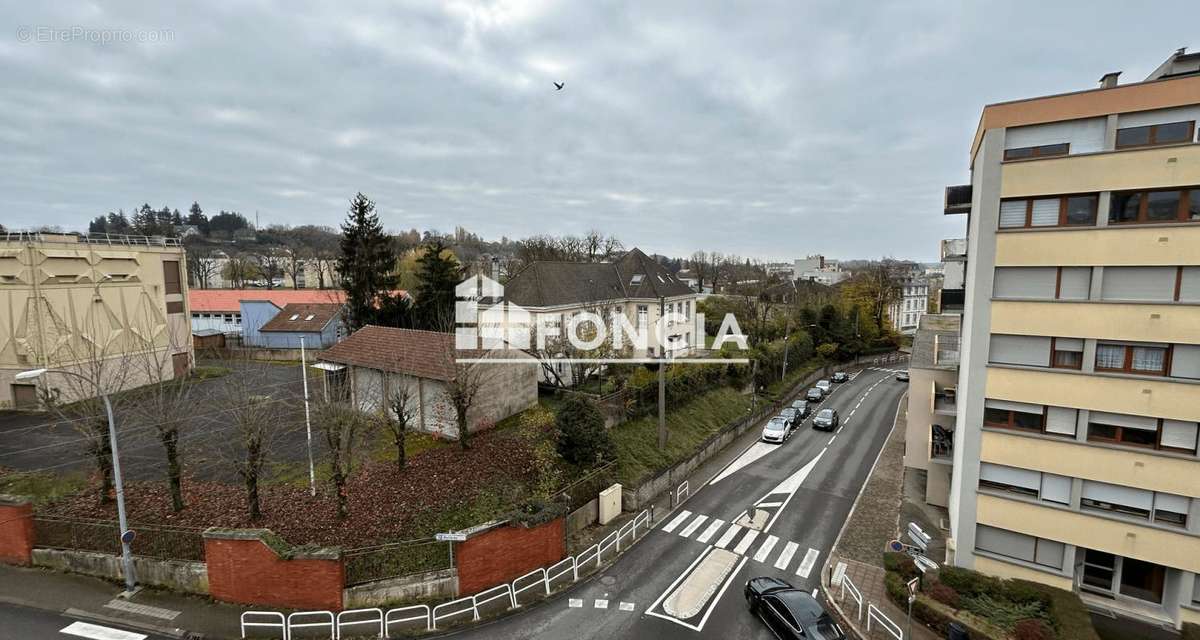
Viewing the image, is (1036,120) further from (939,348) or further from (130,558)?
(130,558)

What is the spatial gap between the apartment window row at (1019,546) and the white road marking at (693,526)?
8.47 metres

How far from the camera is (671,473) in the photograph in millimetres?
21781

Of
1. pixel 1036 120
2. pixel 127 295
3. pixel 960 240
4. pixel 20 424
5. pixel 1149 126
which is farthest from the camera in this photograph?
pixel 127 295

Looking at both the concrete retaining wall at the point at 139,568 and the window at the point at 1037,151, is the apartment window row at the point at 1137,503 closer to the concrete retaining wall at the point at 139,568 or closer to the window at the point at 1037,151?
the window at the point at 1037,151

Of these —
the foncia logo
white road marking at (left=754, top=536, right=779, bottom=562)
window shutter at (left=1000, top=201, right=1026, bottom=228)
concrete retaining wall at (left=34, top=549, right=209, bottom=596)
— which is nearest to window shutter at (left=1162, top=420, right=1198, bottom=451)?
window shutter at (left=1000, top=201, right=1026, bottom=228)

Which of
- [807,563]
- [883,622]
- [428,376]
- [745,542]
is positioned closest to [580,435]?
[428,376]

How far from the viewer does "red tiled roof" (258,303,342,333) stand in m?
40.9

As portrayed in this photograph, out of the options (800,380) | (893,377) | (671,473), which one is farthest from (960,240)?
(893,377)

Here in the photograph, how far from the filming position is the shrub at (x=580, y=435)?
18594 mm

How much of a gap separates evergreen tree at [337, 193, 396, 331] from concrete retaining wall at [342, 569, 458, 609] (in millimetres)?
24029

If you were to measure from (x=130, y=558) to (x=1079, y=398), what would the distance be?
24906 millimetres

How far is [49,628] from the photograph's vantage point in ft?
36.9

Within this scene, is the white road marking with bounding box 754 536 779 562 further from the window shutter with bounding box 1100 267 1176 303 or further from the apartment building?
the window shutter with bounding box 1100 267 1176 303

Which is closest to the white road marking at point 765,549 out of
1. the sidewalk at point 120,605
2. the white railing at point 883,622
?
the white railing at point 883,622
